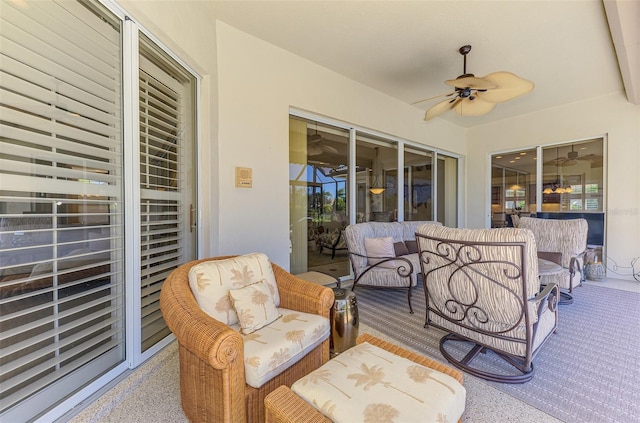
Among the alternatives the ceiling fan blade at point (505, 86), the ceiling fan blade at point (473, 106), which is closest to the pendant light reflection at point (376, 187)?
the ceiling fan blade at point (473, 106)

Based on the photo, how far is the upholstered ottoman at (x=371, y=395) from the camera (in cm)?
98

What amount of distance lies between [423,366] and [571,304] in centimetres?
315

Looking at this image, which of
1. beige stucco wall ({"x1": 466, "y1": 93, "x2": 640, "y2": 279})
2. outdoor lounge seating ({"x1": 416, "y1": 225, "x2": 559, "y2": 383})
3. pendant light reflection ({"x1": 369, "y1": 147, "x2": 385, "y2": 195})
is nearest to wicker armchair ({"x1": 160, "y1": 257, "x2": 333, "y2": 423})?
outdoor lounge seating ({"x1": 416, "y1": 225, "x2": 559, "y2": 383})

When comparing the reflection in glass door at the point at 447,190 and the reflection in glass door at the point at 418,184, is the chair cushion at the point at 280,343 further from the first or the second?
the reflection in glass door at the point at 447,190

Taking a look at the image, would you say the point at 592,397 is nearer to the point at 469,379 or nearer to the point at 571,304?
the point at 469,379

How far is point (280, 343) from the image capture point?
1.42 meters

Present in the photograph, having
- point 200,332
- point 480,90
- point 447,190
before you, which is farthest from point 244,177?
point 447,190

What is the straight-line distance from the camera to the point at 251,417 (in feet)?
4.30

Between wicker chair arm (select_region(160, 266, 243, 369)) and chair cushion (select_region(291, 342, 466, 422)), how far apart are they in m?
0.32

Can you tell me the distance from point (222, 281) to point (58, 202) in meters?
0.94

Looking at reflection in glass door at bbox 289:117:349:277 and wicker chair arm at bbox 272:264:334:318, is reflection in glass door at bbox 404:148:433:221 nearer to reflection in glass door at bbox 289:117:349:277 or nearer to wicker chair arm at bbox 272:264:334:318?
reflection in glass door at bbox 289:117:349:277

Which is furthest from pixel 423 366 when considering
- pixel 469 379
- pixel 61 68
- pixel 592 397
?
pixel 61 68

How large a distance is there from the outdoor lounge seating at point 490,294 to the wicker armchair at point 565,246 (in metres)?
1.42

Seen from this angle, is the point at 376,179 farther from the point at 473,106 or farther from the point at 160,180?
the point at 160,180
